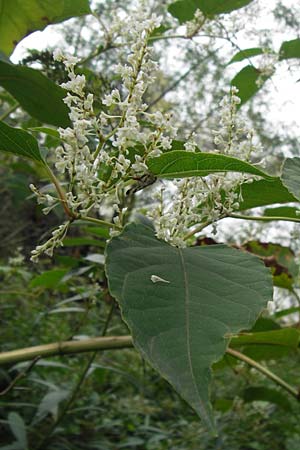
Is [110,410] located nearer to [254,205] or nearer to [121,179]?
[254,205]

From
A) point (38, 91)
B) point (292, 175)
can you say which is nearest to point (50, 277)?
point (38, 91)

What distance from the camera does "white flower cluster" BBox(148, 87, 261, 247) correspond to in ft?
2.16

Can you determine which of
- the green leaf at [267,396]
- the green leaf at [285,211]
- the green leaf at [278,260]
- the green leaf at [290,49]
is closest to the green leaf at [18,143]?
the green leaf at [285,211]

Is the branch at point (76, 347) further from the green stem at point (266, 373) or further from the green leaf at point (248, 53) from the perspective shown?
the green leaf at point (248, 53)

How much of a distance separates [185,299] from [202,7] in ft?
2.85

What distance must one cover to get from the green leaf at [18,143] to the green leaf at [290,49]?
0.81m

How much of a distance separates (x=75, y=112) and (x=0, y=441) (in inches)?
47.4

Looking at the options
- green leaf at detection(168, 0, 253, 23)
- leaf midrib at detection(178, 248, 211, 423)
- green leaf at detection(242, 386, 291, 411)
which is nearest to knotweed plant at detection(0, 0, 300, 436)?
leaf midrib at detection(178, 248, 211, 423)

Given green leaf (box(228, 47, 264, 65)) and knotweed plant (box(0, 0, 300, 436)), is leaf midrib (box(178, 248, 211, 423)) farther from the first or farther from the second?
green leaf (box(228, 47, 264, 65))

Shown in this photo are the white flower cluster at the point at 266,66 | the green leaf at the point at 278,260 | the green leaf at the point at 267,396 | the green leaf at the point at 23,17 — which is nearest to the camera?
the green leaf at the point at 23,17

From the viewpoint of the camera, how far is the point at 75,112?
1.98 ft

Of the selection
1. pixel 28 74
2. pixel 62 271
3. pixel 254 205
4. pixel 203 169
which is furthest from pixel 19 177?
pixel 203 169

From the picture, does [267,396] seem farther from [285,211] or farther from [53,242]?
[53,242]

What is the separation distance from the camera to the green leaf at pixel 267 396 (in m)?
1.46
